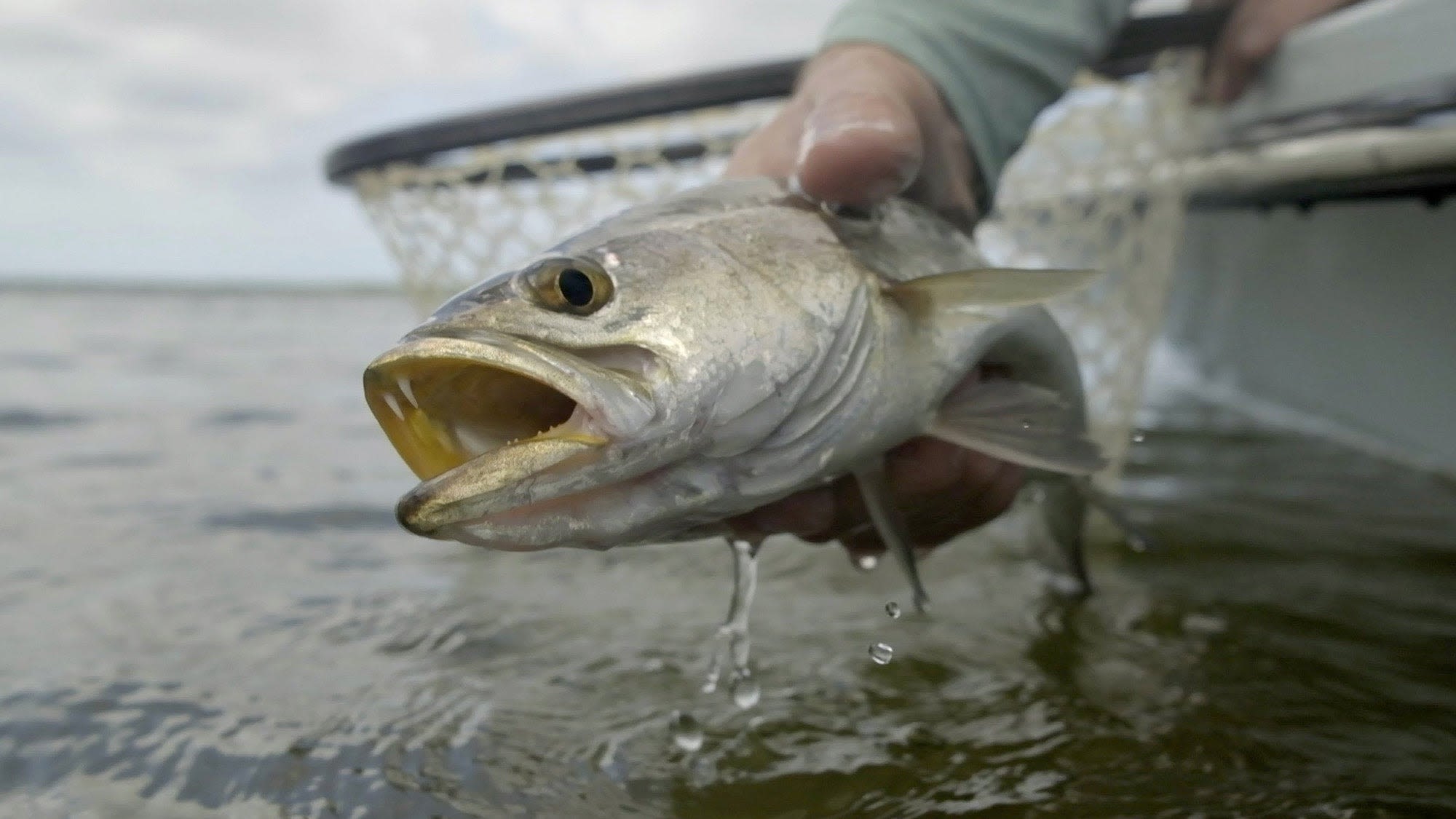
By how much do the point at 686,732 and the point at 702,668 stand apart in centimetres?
30

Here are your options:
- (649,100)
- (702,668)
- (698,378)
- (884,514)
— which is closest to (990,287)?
(884,514)

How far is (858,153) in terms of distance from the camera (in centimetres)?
153

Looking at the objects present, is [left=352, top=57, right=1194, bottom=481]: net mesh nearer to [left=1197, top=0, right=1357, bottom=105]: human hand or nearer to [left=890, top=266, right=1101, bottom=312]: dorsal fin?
[left=1197, top=0, right=1357, bottom=105]: human hand

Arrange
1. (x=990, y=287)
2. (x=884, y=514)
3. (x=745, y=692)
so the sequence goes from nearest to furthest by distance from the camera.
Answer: (x=990, y=287)
(x=884, y=514)
(x=745, y=692)

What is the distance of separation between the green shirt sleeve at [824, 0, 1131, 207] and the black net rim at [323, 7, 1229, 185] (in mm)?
579

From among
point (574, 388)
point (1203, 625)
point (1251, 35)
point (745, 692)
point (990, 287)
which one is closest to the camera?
point (574, 388)

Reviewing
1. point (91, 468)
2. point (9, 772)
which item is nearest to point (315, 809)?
point (9, 772)

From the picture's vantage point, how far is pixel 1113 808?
5.11 feet

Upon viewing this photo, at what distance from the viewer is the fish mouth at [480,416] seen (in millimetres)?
1094

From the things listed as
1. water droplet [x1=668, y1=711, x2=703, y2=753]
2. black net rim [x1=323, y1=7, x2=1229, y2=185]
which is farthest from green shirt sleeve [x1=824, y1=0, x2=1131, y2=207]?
water droplet [x1=668, y1=711, x2=703, y2=753]

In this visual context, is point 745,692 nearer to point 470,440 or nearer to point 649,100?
point 470,440

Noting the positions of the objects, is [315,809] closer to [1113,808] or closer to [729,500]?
[729,500]

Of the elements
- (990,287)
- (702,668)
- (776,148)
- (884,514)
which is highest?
(776,148)

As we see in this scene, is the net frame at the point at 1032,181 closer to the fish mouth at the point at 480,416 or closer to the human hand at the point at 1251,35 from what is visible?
the human hand at the point at 1251,35
